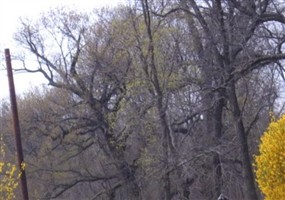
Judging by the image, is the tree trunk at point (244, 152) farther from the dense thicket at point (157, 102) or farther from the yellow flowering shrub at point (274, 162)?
the yellow flowering shrub at point (274, 162)

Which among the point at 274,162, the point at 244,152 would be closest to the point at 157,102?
the point at 244,152

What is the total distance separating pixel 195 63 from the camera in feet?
89.7

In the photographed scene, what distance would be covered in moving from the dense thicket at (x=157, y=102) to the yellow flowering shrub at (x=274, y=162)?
22.5 ft

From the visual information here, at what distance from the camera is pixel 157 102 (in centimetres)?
3014

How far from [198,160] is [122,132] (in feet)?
25.8

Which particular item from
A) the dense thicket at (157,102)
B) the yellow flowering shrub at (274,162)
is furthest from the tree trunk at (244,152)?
the yellow flowering shrub at (274,162)

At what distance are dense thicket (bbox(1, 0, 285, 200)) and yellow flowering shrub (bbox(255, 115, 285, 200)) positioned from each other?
684cm

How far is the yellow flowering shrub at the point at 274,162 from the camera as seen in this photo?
13602 mm

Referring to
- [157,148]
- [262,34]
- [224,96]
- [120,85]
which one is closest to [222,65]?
[262,34]

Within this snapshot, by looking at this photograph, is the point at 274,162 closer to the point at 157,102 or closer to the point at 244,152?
→ the point at 244,152

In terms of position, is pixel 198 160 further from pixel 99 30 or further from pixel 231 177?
pixel 99 30

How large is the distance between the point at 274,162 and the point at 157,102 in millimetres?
16624

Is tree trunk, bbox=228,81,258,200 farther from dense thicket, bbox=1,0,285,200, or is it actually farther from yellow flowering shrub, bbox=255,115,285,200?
yellow flowering shrub, bbox=255,115,285,200

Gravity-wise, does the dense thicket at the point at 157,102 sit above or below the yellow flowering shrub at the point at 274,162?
above
